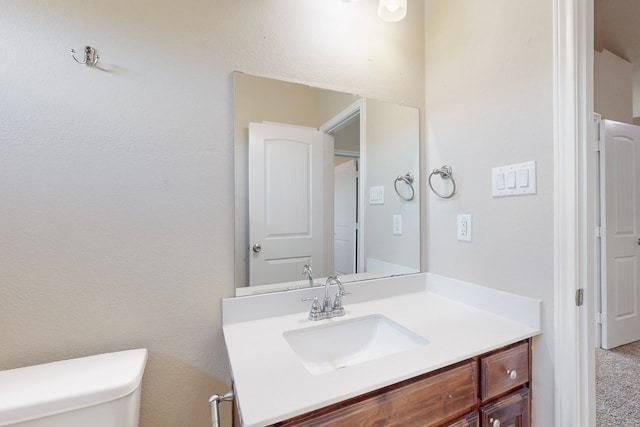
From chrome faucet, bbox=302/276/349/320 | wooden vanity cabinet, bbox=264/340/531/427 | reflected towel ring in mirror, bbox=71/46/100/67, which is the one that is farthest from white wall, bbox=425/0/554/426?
reflected towel ring in mirror, bbox=71/46/100/67

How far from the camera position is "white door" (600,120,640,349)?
7.52ft

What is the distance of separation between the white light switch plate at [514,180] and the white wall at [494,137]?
19 millimetres

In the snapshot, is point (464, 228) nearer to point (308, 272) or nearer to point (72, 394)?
point (308, 272)

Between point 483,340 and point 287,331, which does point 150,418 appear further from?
point 483,340

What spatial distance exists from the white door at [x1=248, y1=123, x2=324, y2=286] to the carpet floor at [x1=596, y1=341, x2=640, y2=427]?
1.88 meters

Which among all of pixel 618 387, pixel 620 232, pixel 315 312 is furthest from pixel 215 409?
pixel 620 232

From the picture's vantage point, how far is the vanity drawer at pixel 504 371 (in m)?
0.90

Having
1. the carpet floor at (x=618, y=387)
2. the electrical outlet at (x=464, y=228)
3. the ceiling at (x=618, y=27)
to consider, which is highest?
the ceiling at (x=618, y=27)

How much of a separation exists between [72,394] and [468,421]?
1096 mm

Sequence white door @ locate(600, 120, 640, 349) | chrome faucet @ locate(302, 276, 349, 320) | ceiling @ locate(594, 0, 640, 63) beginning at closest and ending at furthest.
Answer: chrome faucet @ locate(302, 276, 349, 320) < ceiling @ locate(594, 0, 640, 63) < white door @ locate(600, 120, 640, 349)

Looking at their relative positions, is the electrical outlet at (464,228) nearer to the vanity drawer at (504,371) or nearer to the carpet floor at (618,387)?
the vanity drawer at (504,371)

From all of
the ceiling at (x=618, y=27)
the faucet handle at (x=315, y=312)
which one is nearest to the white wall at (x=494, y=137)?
the faucet handle at (x=315, y=312)

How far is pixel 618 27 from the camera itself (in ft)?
7.57

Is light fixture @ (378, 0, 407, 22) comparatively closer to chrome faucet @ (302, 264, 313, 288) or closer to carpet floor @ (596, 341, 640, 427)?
chrome faucet @ (302, 264, 313, 288)
